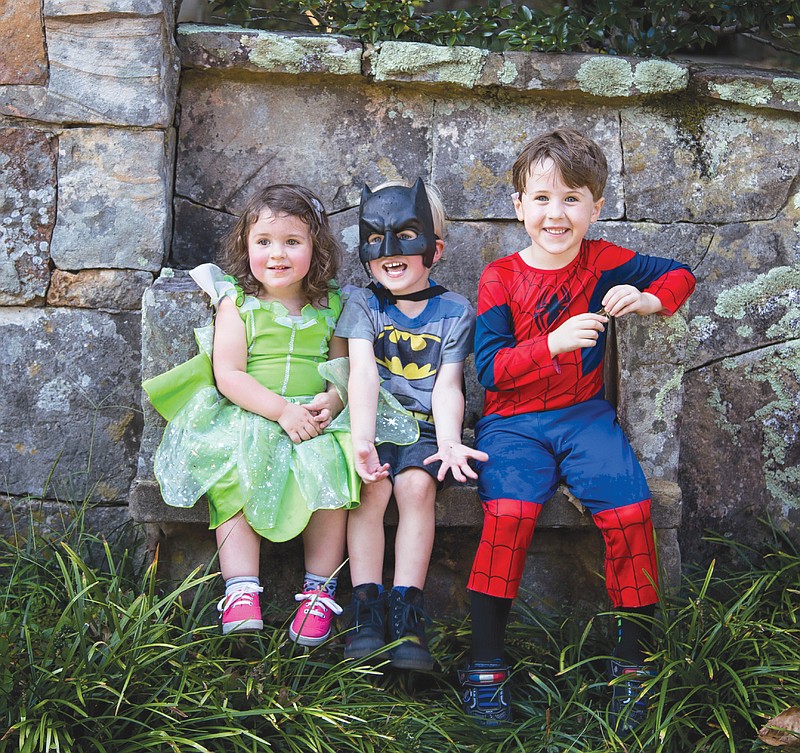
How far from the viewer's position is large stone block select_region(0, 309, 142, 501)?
8.86 feet

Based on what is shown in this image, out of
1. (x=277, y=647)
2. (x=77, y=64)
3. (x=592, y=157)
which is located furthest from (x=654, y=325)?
(x=77, y=64)

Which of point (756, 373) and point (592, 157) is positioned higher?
→ point (592, 157)

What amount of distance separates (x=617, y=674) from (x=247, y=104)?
2.01m

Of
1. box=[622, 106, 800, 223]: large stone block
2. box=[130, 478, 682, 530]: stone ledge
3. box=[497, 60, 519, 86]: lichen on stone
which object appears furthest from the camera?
Answer: box=[622, 106, 800, 223]: large stone block

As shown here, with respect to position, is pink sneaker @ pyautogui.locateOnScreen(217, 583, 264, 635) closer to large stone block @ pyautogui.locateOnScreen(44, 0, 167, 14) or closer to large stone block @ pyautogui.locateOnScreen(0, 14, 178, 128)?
large stone block @ pyautogui.locateOnScreen(0, 14, 178, 128)

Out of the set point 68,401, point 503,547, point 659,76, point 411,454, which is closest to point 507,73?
point 659,76

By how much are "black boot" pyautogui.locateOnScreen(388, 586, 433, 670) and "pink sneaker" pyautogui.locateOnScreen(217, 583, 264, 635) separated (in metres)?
0.31

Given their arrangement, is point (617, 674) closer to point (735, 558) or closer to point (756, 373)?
point (735, 558)

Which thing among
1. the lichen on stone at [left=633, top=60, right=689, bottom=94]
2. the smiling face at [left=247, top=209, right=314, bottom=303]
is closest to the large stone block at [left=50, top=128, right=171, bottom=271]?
the smiling face at [left=247, top=209, right=314, bottom=303]

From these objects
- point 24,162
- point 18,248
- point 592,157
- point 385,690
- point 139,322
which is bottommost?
point 385,690

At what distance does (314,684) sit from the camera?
198cm

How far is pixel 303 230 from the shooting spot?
243cm

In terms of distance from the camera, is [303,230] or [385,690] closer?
[385,690]

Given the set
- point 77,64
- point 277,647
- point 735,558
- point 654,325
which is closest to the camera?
point 277,647
